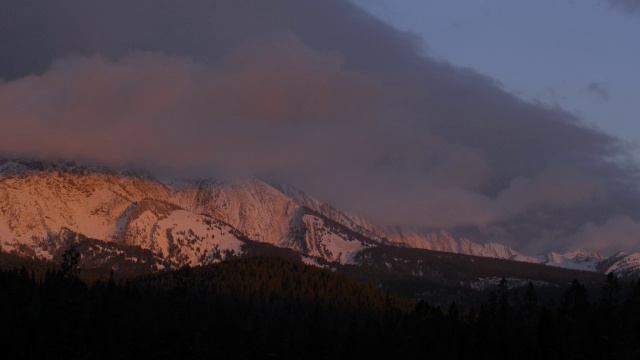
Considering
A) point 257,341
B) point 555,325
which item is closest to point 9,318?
point 257,341

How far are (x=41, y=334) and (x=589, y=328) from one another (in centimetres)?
10505

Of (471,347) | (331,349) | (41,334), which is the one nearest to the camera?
(41,334)

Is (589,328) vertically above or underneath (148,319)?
above

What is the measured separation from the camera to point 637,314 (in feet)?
597

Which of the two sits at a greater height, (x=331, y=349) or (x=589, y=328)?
(x=589, y=328)

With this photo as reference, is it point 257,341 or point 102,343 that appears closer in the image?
point 102,343

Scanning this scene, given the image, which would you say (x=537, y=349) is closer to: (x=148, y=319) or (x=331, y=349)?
(x=331, y=349)

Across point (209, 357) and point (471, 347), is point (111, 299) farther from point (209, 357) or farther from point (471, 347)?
point (471, 347)

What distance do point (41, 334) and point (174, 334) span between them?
24.1m

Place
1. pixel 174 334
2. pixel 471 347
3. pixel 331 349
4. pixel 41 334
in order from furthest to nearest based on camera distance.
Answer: pixel 331 349 → pixel 471 347 → pixel 174 334 → pixel 41 334

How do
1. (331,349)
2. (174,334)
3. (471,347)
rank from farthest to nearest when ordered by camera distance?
(331,349)
(471,347)
(174,334)

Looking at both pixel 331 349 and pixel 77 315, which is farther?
pixel 331 349

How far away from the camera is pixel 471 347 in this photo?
177m

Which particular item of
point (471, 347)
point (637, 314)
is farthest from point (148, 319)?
point (637, 314)
